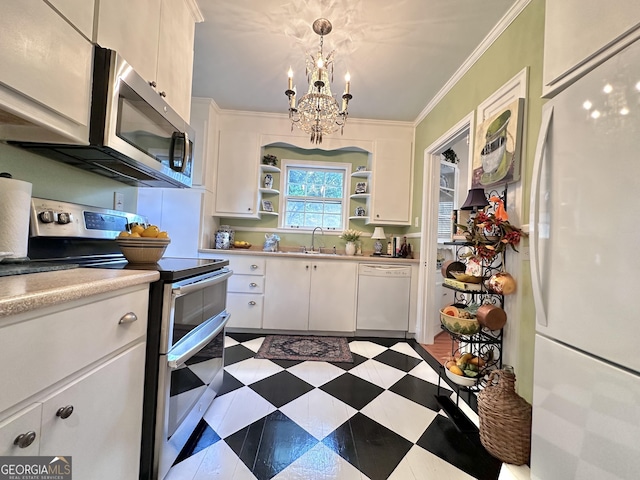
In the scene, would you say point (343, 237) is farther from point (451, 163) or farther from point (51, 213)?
point (51, 213)

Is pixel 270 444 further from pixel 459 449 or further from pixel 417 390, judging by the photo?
pixel 417 390

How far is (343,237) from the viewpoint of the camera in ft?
11.3

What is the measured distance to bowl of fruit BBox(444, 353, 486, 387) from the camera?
1.56 meters

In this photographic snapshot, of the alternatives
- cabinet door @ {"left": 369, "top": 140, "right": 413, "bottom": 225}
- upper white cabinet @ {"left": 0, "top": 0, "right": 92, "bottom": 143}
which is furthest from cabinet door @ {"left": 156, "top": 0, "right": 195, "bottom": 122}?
cabinet door @ {"left": 369, "top": 140, "right": 413, "bottom": 225}

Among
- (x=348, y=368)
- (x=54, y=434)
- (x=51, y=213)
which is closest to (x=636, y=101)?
(x=54, y=434)

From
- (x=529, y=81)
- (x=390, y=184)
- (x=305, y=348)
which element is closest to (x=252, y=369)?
(x=305, y=348)

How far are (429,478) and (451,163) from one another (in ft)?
10.8

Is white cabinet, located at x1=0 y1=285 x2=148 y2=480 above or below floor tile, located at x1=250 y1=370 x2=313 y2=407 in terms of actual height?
above

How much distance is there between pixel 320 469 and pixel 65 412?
3.37 ft

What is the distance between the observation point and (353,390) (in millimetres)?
1883

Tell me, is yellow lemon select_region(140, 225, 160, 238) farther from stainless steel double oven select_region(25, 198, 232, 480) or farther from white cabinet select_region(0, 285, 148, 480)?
white cabinet select_region(0, 285, 148, 480)

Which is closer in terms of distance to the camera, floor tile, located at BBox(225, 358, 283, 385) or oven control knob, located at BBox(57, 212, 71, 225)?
oven control knob, located at BBox(57, 212, 71, 225)

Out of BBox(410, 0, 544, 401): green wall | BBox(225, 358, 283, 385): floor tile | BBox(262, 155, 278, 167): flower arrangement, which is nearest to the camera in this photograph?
BBox(410, 0, 544, 401): green wall

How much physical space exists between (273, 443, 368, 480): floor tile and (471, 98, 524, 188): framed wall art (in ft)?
5.66
